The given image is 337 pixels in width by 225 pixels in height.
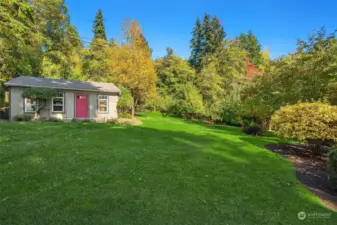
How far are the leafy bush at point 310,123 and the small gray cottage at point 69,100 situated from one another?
39.1 ft

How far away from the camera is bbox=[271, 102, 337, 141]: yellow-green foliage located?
6438 mm

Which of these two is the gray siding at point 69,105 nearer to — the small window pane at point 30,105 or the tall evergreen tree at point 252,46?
the small window pane at point 30,105

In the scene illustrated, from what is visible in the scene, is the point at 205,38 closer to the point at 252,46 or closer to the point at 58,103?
the point at 252,46

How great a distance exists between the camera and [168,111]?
2619 centimetres

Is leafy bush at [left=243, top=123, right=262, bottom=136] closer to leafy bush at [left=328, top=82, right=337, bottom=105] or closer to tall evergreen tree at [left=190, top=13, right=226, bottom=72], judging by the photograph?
leafy bush at [left=328, top=82, right=337, bottom=105]

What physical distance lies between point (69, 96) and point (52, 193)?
11.9 metres

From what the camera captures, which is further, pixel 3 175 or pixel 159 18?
pixel 159 18

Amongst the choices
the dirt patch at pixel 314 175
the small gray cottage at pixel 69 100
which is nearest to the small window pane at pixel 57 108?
the small gray cottage at pixel 69 100

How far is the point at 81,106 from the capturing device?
47.2 ft

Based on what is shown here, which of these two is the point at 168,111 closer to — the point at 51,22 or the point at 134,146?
the point at 51,22

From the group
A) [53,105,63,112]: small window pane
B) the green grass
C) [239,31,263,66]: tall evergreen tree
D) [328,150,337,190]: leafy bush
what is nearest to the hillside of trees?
[53,105,63,112]: small window pane

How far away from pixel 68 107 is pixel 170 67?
61.5ft

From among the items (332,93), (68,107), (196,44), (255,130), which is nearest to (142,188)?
(332,93)

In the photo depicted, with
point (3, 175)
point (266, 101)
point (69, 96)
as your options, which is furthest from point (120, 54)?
point (3, 175)
